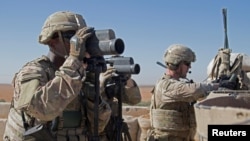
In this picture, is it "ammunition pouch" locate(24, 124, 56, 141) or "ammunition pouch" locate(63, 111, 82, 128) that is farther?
"ammunition pouch" locate(63, 111, 82, 128)

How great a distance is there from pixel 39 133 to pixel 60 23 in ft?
2.58

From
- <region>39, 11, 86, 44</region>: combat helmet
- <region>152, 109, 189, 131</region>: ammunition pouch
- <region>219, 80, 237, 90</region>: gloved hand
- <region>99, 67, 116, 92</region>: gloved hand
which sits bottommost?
<region>152, 109, 189, 131</region>: ammunition pouch

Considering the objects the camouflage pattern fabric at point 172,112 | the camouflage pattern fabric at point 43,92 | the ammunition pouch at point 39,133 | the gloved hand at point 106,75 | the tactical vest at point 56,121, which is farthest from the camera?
the camouflage pattern fabric at point 172,112

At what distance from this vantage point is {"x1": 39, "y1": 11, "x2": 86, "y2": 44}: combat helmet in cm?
290

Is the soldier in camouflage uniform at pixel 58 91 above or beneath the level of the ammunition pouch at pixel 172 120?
above

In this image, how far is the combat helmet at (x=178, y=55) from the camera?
4.61m

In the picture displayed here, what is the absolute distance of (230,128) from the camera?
4.28 ft

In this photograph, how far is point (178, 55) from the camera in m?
4.62

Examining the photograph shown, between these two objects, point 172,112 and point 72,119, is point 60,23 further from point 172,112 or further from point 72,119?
point 172,112

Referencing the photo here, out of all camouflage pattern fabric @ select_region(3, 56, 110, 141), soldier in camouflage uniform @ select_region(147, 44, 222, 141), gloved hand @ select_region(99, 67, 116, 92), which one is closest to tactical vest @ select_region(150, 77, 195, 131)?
soldier in camouflage uniform @ select_region(147, 44, 222, 141)

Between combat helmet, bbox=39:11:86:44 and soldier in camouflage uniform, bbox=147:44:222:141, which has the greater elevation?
combat helmet, bbox=39:11:86:44

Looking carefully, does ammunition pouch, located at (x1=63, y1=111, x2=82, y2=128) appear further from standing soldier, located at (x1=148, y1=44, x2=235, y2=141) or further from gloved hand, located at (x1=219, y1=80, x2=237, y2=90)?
gloved hand, located at (x1=219, y1=80, x2=237, y2=90)

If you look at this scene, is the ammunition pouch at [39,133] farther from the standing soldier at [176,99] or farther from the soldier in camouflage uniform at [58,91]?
the standing soldier at [176,99]

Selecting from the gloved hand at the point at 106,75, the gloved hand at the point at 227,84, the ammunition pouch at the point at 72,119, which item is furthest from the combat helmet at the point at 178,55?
the ammunition pouch at the point at 72,119
